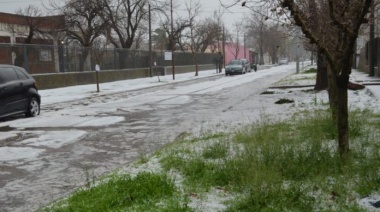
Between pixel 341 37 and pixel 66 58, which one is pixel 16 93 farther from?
pixel 66 58

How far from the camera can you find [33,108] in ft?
48.1

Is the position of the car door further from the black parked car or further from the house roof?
the house roof

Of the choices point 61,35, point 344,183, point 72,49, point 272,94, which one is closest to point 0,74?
point 272,94

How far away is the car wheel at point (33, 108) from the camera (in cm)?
1447

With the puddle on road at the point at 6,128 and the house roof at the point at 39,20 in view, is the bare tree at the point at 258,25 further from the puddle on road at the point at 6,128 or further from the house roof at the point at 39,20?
the house roof at the point at 39,20

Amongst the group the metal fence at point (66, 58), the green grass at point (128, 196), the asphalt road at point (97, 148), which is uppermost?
the metal fence at point (66, 58)

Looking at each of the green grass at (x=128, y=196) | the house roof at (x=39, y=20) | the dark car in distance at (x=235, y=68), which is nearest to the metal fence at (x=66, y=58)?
the house roof at (x=39, y=20)

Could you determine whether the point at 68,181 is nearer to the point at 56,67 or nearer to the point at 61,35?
the point at 56,67

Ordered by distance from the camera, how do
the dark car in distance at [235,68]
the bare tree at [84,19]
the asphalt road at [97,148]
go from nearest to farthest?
the asphalt road at [97,148], the bare tree at [84,19], the dark car in distance at [235,68]

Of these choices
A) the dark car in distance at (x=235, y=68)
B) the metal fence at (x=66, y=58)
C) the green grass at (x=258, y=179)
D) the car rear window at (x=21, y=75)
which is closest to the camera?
the green grass at (x=258, y=179)

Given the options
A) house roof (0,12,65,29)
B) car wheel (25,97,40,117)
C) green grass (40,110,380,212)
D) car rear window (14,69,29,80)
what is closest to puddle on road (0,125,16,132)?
car wheel (25,97,40,117)

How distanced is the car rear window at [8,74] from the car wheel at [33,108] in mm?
897

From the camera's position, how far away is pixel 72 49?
31188 mm

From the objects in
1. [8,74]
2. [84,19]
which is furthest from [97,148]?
[84,19]
